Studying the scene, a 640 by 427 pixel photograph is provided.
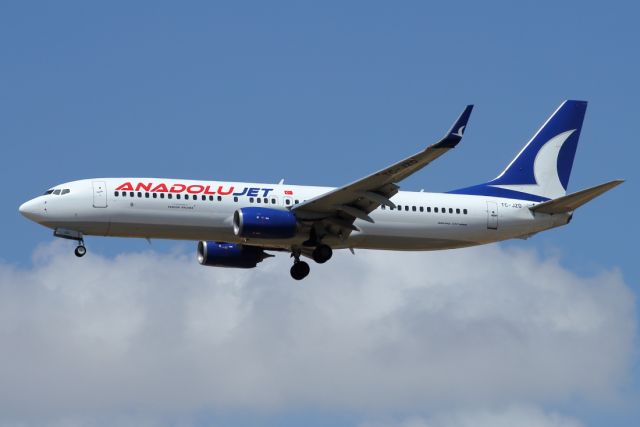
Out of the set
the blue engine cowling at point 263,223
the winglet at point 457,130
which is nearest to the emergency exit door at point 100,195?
the blue engine cowling at point 263,223

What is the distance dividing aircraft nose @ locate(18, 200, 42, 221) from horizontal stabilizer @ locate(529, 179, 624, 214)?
22652 mm

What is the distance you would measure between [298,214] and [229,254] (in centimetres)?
610

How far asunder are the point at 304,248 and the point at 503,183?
1083cm

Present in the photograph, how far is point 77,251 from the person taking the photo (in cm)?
6475

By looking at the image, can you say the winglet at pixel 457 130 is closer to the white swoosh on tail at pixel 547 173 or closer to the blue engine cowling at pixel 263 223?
the blue engine cowling at pixel 263 223

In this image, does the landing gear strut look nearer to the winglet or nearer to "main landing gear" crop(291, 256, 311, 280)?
"main landing gear" crop(291, 256, 311, 280)

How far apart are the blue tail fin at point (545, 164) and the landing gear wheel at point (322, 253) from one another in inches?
304

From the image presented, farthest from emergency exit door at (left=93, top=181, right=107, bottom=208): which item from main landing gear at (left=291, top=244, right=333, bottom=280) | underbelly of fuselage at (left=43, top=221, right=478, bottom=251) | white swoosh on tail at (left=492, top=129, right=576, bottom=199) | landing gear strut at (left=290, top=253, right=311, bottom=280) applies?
white swoosh on tail at (left=492, top=129, right=576, bottom=199)

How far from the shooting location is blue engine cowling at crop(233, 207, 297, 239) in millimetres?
63562

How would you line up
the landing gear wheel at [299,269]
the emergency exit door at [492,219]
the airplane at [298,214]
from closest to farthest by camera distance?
the airplane at [298,214], the emergency exit door at [492,219], the landing gear wheel at [299,269]

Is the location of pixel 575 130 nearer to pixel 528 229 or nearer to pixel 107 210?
pixel 528 229

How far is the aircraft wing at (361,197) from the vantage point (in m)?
60.6

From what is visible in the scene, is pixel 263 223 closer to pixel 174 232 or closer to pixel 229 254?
pixel 174 232

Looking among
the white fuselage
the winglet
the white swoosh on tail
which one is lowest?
the winglet
